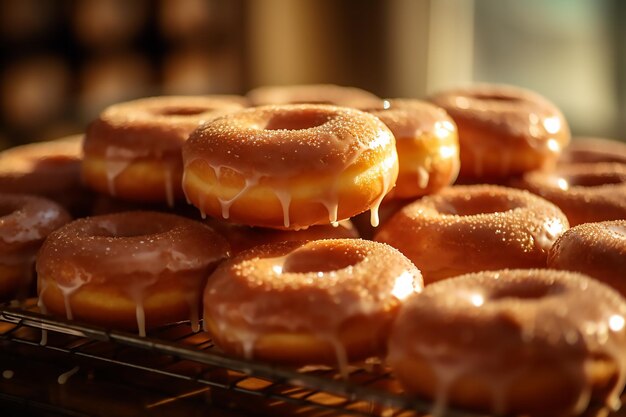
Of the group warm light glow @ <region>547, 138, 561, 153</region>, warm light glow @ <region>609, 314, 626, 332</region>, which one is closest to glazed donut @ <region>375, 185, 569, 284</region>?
warm light glow @ <region>547, 138, 561, 153</region>

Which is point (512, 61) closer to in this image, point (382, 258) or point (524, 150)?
point (524, 150)

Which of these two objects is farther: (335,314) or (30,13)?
(30,13)

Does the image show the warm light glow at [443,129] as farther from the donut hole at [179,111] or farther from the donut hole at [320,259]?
the donut hole at [179,111]

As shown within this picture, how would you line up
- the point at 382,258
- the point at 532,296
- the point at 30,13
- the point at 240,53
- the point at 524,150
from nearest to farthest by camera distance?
1. the point at 532,296
2. the point at 382,258
3. the point at 524,150
4. the point at 30,13
5. the point at 240,53

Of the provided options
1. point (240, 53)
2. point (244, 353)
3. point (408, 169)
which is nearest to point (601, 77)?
point (240, 53)

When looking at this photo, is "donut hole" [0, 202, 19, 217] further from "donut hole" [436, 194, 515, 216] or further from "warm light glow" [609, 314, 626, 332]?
"warm light glow" [609, 314, 626, 332]

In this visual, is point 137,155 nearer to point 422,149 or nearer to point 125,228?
point 125,228

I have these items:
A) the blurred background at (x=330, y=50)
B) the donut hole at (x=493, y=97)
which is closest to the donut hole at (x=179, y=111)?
the donut hole at (x=493, y=97)
